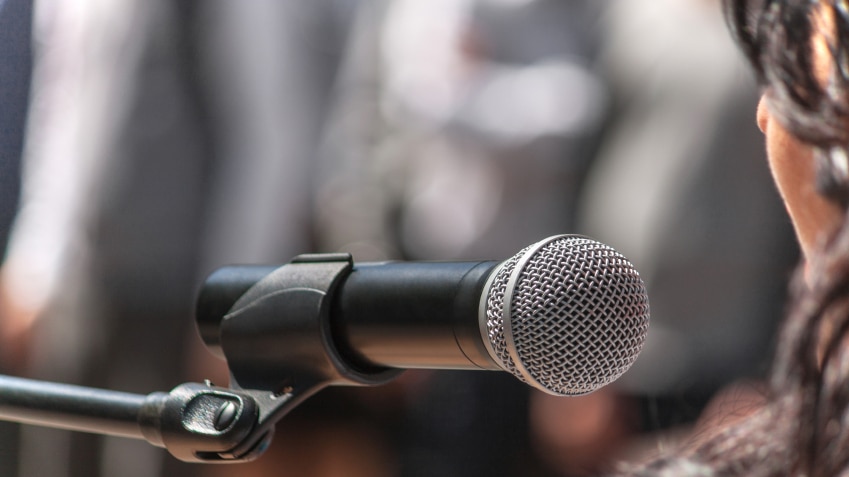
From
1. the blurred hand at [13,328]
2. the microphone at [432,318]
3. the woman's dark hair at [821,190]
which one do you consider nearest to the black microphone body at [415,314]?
the microphone at [432,318]

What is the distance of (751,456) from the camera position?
2.33ft

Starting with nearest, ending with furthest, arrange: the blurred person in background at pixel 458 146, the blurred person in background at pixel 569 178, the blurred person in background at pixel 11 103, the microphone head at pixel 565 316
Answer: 1. the microphone head at pixel 565 316
2. the blurred person in background at pixel 11 103
3. the blurred person in background at pixel 569 178
4. the blurred person in background at pixel 458 146

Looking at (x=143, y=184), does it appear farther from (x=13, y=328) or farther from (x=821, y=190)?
(x=821, y=190)

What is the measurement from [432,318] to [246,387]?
17 cm

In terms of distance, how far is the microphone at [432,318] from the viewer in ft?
1.57

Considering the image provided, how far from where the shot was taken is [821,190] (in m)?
0.59

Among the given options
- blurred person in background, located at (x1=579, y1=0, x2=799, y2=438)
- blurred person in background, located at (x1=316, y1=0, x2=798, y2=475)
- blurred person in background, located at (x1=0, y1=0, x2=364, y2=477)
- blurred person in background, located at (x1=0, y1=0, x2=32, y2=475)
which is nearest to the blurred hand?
blurred person in background, located at (x1=0, y1=0, x2=364, y2=477)

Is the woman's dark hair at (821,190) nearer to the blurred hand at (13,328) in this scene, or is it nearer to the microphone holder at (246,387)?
the microphone holder at (246,387)

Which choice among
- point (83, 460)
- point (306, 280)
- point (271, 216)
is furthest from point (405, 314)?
point (271, 216)

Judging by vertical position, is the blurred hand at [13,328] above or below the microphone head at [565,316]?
below

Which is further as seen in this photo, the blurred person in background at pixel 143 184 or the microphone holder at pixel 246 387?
the blurred person in background at pixel 143 184

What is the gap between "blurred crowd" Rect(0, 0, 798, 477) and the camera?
119 cm

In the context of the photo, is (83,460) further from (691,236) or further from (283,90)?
(691,236)

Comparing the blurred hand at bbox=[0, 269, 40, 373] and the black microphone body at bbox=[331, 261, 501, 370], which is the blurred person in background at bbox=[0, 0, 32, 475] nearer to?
the blurred hand at bbox=[0, 269, 40, 373]
